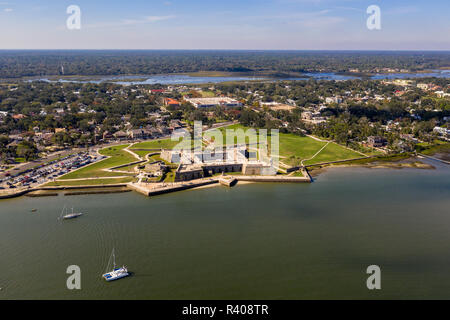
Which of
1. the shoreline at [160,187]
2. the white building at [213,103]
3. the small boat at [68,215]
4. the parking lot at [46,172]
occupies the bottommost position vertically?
the small boat at [68,215]

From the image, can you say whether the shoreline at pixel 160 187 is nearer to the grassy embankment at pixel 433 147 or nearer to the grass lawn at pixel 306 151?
the grass lawn at pixel 306 151

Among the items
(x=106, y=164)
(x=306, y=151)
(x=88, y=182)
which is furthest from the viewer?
(x=306, y=151)

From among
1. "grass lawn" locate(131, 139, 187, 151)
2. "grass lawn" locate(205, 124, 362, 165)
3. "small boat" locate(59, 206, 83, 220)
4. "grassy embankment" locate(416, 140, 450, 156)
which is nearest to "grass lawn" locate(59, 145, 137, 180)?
"grass lawn" locate(131, 139, 187, 151)

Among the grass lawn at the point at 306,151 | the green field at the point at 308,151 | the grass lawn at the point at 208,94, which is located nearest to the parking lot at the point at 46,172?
the grass lawn at the point at 306,151

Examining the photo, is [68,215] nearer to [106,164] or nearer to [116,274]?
[116,274]

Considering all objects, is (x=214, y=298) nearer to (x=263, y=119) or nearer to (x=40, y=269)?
(x=40, y=269)

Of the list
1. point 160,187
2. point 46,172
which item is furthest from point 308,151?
point 46,172

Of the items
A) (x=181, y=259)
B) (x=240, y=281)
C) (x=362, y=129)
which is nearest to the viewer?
(x=240, y=281)
